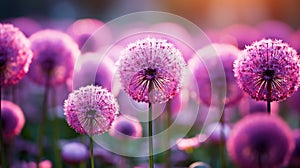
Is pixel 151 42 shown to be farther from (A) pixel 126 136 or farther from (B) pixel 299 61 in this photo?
(A) pixel 126 136

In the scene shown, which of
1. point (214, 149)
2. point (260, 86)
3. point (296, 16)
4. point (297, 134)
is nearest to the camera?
point (260, 86)

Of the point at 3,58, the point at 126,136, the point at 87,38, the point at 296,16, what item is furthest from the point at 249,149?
the point at 296,16

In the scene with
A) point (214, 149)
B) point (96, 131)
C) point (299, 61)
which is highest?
point (299, 61)

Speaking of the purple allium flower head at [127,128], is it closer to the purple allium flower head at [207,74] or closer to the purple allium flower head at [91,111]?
the purple allium flower head at [207,74]

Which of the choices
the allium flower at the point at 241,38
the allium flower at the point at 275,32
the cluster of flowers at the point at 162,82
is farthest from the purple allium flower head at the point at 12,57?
the allium flower at the point at 275,32

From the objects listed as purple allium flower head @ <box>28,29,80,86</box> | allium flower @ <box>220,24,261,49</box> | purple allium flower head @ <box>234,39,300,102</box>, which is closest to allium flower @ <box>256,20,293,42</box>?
allium flower @ <box>220,24,261,49</box>

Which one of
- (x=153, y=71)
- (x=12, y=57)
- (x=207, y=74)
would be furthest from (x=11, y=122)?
(x=153, y=71)

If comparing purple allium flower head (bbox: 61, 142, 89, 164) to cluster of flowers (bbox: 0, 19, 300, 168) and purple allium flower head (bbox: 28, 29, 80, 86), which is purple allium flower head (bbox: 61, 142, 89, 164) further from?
purple allium flower head (bbox: 28, 29, 80, 86)
